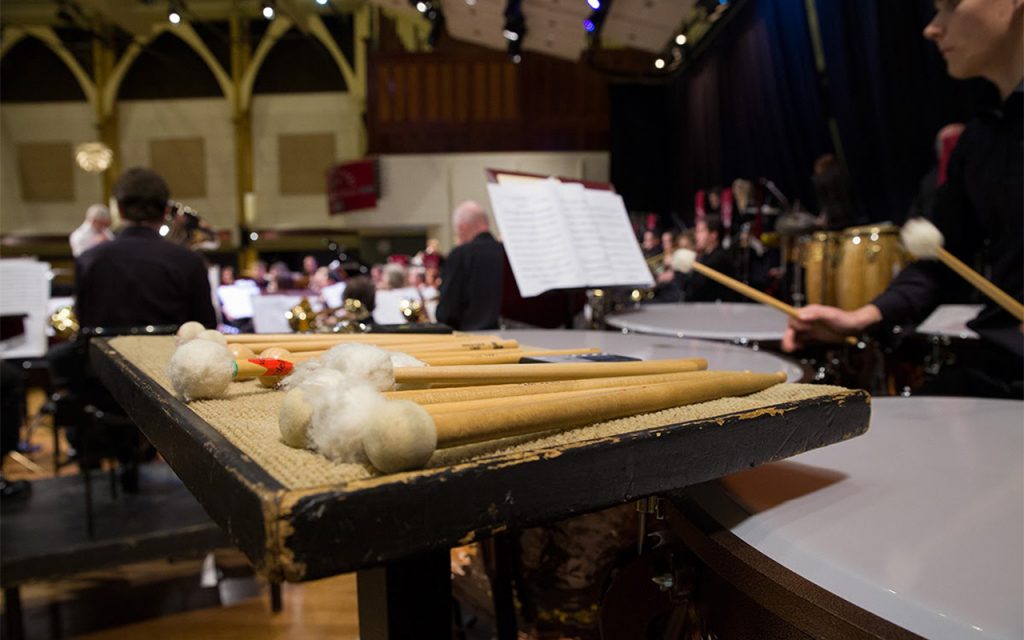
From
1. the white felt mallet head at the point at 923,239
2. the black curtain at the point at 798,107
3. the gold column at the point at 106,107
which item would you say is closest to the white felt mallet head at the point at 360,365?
the white felt mallet head at the point at 923,239

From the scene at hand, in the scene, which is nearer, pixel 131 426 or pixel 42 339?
pixel 131 426

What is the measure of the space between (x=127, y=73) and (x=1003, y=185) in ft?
46.5

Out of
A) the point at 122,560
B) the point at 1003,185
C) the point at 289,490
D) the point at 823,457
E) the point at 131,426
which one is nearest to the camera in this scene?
the point at 289,490

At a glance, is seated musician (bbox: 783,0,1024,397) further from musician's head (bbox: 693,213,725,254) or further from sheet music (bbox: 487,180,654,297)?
musician's head (bbox: 693,213,725,254)

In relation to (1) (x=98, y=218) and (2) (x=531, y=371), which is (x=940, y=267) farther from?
(1) (x=98, y=218)

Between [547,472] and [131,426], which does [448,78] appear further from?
[547,472]

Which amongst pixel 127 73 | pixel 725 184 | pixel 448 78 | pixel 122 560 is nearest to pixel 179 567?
pixel 122 560

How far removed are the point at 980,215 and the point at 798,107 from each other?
5.73 m

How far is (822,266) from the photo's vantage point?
8.90 feet

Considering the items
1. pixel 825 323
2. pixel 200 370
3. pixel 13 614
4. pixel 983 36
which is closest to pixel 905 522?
pixel 200 370

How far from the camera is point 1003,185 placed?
5.32 feet

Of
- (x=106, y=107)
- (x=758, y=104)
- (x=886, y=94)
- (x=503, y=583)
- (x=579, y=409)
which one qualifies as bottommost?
(x=503, y=583)

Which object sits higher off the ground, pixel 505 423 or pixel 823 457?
pixel 505 423

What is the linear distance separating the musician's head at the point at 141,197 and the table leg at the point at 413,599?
2.65 m
